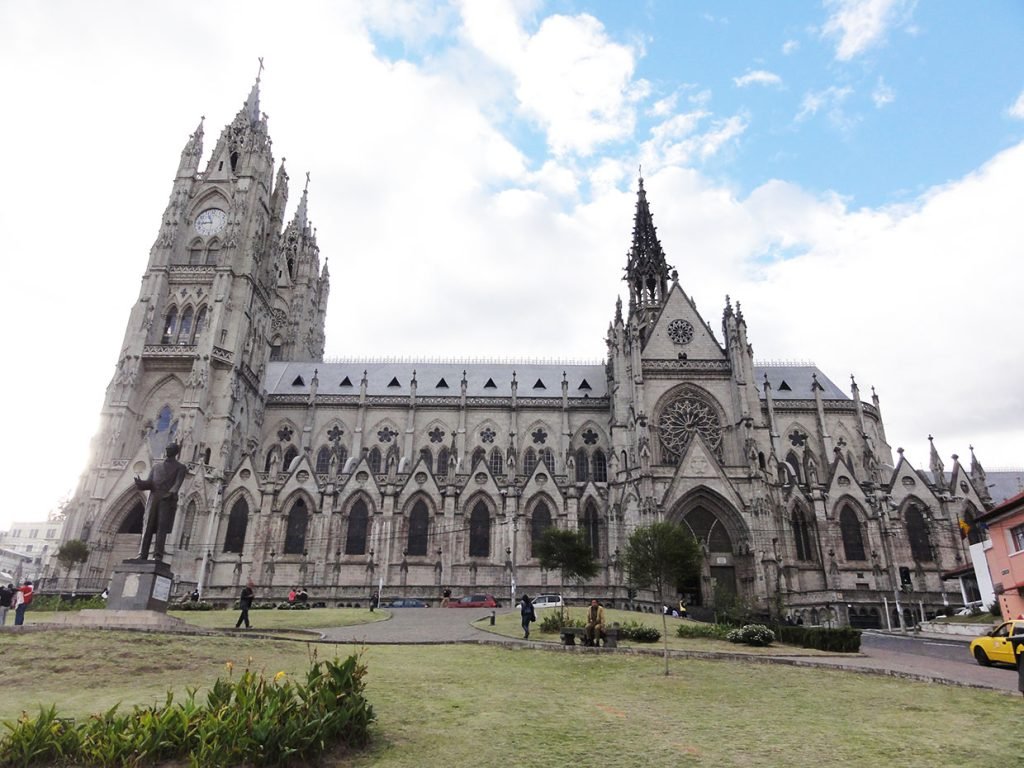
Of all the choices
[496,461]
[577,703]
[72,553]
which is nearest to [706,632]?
[577,703]

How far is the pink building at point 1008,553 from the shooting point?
1192 inches

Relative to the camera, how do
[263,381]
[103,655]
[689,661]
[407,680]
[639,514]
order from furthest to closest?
[263,381] < [639,514] < [689,661] < [103,655] < [407,680]

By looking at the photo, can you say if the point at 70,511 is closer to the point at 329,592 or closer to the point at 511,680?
the point at 329,592

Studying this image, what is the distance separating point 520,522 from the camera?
4438cm

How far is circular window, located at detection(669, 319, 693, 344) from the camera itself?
51344mm

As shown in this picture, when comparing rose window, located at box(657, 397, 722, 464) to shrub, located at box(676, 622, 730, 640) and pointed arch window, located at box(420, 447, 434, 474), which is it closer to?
pointed arch window, located at box(420, 447, 434, 474)

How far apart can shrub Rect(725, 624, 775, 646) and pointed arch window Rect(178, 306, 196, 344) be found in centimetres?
4529

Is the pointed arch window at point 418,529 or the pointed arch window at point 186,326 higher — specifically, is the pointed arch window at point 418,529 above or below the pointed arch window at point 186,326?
below

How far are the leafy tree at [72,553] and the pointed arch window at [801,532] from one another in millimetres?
45653

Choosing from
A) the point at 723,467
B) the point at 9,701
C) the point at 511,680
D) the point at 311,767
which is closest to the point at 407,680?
the point at 511,680

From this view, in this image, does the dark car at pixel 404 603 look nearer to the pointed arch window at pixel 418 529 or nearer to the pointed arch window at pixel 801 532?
the pointed arch window at pixel 418 529

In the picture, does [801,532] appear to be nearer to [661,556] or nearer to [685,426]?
[685,426]

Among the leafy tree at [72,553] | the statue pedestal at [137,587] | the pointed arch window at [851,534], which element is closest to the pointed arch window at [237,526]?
the leafy tree at [72,553]

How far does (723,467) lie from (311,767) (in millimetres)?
39762
